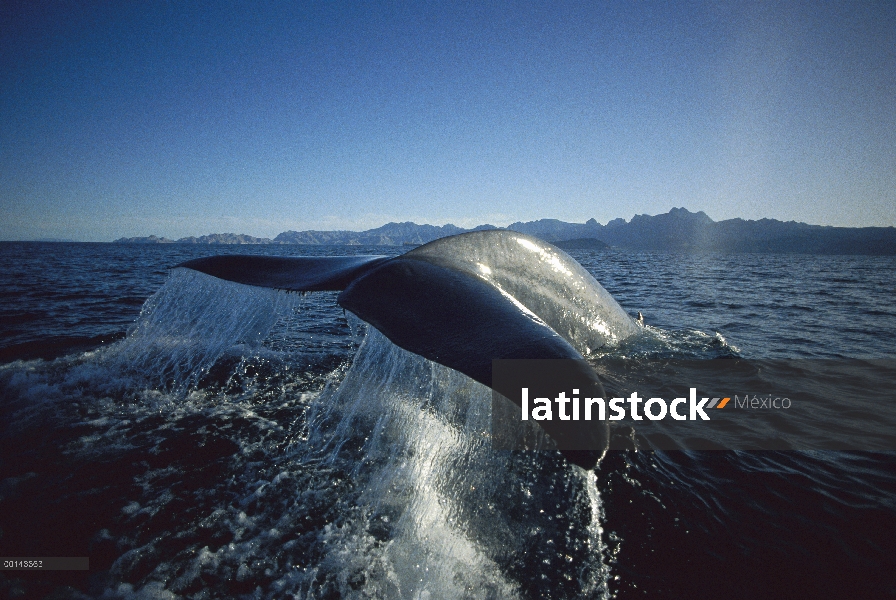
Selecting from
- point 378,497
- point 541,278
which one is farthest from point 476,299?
point 541,278

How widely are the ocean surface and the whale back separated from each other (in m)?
0.80

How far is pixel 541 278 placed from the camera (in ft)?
14.9

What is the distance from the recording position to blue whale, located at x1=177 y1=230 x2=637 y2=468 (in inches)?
63.7

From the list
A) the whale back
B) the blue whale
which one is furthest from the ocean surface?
the whale back

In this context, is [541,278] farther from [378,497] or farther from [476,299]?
[378,497]

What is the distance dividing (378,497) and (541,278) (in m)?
2.70

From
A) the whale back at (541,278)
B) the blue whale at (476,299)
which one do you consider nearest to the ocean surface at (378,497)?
the blue whale at (476,299)

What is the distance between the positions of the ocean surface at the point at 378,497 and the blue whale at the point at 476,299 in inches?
16.0

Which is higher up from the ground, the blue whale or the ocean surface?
the blue whale

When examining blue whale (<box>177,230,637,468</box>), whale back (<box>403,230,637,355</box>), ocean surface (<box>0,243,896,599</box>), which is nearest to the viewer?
blue whale (<box>177,230,637,468</box>)

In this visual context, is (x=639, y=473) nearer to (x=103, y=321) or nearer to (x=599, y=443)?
(x=599, y=443)

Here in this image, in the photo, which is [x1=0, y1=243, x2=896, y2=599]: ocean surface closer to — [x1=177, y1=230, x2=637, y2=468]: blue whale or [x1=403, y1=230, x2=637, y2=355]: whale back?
[x1=177, y1=230, x2=637, y2=468]: blue whale

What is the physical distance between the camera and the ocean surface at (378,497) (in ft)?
9.29

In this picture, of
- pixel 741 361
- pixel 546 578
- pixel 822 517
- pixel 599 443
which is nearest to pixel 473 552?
pixel 546 578
